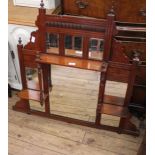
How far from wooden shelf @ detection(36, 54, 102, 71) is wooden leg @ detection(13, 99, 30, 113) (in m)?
0.51

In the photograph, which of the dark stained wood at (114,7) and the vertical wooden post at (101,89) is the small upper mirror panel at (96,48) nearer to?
the vertical wooden post at (101,89)

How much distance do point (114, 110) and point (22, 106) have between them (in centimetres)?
75

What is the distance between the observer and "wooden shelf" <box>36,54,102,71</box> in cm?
133

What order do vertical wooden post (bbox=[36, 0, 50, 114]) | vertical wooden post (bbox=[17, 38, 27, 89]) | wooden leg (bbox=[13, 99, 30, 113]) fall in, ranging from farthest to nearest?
wooden leg (bbox=[13, 99, 30, 113])
vertical wooden post (bbox=[17, 38, 27, 89])
vertical wooden post (bbox=[36, 0, 50, 114])

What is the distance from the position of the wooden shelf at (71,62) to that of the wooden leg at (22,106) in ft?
1.67

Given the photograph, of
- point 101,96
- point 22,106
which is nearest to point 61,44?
point 101,96

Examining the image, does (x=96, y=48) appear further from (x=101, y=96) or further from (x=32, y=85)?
(x=32, y=85)

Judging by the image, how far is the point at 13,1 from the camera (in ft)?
5.75

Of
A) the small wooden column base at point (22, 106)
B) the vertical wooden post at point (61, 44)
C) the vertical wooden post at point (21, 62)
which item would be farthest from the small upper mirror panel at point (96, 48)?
the small wooden column base at point (22, 106)

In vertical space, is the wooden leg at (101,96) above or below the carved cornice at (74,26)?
below

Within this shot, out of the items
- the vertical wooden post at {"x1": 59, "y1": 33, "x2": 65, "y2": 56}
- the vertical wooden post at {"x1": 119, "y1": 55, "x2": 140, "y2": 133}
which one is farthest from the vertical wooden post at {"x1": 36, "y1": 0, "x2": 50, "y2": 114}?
the vertical wooden post at {"x1": 119, "y1": 55, "x2": 140, "y2": 133}

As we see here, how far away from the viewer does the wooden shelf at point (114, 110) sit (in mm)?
1520

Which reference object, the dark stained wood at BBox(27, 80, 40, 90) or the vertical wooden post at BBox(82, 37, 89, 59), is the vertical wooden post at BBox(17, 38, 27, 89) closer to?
the dark stained wood at BBox(27, 80, 40, 90)
